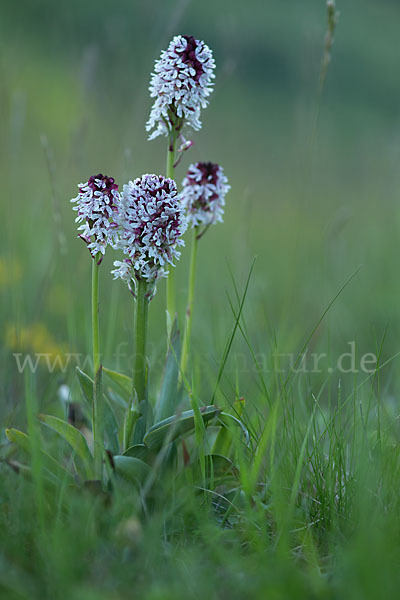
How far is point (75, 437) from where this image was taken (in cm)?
175

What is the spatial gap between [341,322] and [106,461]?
2.26 metres

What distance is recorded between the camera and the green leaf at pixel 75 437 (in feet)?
5.63

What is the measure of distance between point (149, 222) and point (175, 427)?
0.59 meters

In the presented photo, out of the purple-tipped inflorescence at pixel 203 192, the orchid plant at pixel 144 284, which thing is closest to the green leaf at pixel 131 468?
the orchid plant at pixel 144 284

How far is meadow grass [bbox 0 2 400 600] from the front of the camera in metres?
1.23

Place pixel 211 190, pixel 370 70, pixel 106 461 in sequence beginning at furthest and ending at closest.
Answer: pixel 370 70
pixel 211 190
pixel 106 461

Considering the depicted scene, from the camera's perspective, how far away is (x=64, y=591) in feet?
3.71

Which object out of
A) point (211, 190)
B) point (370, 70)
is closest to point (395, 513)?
point (211, 190)

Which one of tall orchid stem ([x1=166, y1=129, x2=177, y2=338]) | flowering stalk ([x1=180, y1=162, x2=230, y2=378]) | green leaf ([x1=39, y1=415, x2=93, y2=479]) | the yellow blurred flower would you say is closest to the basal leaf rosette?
tall orchid stem ([x1=166, y1=129, x2=177, y2=338])

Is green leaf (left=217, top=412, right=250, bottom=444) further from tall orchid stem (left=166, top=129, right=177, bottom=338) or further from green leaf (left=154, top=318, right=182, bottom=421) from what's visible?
tall orchid stem (left=166, top=129, right=177, bottom=338)

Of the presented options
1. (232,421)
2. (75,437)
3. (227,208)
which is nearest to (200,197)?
(232,421)

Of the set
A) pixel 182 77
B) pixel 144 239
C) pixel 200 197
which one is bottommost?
pixel 144 239

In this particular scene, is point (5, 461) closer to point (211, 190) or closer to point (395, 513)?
point (395, 513)

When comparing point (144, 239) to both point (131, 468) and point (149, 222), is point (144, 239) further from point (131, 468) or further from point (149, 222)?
point (131, 468)
